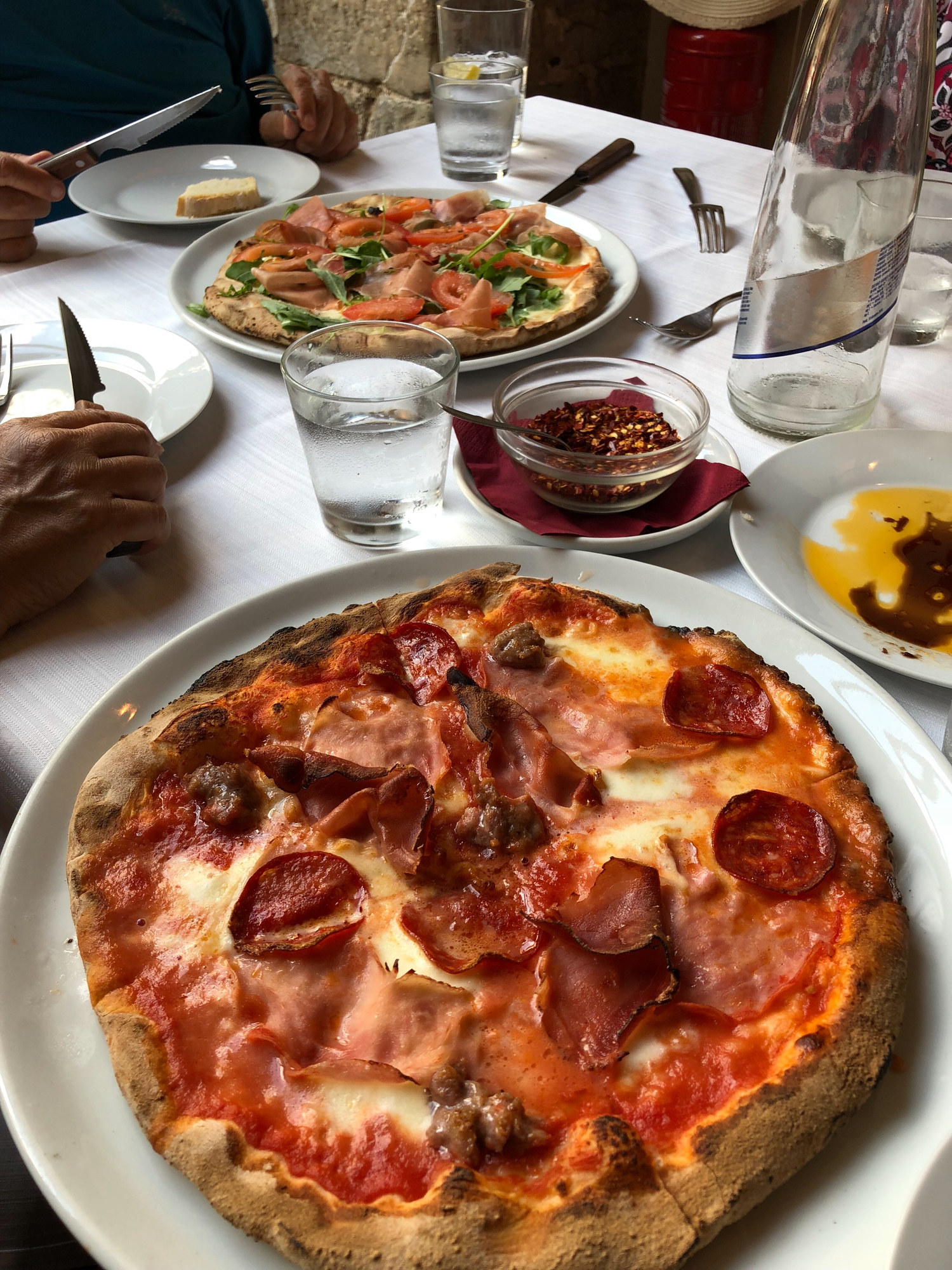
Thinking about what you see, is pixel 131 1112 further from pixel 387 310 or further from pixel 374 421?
pixel 387 310

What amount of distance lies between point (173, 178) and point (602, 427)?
1877 mm

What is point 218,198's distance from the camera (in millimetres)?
2494

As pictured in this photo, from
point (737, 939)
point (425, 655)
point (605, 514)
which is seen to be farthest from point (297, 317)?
point (737, 939)

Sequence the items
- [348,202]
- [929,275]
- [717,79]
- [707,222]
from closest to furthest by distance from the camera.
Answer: [929,275] → [707,222] → [348,202] → [717,79]

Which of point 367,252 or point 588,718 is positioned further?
point 367,252

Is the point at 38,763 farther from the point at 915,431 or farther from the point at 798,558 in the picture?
the point at 915,431

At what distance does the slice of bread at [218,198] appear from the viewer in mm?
2473

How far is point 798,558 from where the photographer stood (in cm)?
138

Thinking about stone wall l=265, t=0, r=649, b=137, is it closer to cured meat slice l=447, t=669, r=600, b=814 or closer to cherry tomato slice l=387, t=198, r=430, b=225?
cherry tomato slice l=387, t=198, r=430, b=225

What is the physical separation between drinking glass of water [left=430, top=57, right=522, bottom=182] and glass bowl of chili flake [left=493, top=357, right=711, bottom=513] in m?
1.43

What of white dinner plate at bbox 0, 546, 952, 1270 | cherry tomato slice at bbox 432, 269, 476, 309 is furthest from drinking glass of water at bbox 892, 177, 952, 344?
white dinner plate at bbox 0, 546, 952, 1270

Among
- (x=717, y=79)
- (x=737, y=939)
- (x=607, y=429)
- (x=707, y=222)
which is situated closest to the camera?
(x=737, y=939)

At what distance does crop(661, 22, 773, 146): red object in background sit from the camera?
500cm

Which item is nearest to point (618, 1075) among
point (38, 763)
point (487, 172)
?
point (38, 763)
